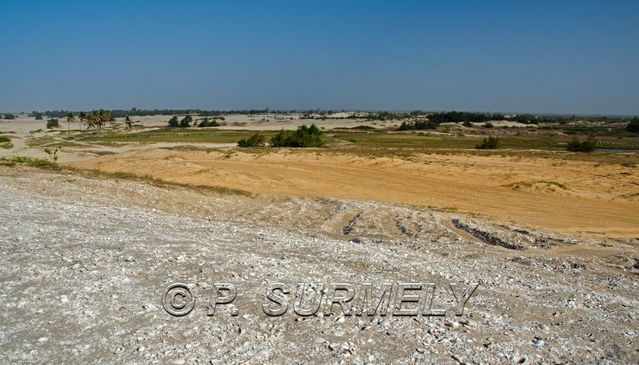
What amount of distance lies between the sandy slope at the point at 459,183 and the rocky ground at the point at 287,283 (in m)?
4.70

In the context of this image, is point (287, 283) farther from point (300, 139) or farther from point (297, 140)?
point (297, 140)

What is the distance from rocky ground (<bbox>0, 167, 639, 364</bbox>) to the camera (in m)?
5.95

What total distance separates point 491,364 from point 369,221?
36.0ft

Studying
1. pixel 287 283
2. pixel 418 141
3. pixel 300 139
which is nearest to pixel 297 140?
pixel 300 139

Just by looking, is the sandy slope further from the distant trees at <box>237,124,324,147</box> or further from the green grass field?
the green grass field

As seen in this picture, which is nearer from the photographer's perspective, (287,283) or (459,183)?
(287,283)

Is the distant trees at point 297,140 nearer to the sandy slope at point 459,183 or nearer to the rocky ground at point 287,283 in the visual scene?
the sandy slope at point 459,183

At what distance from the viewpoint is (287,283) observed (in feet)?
27.1

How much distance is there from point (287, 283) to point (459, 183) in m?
23.1

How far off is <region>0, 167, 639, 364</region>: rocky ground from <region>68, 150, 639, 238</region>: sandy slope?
15.4 ft

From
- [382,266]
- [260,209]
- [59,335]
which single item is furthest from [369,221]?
[59,335]

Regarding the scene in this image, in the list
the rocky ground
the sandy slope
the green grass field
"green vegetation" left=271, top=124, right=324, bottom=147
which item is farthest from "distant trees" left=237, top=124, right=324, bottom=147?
the rocky ground

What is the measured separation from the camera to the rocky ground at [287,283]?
5.95 m

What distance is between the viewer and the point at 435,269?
990cm
